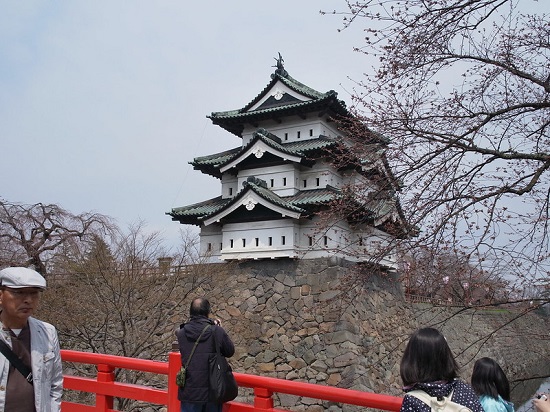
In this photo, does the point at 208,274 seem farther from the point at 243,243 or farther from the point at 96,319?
the point at 96,319

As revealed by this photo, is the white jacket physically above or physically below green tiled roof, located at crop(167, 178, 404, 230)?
below

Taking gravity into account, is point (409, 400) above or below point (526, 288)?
below

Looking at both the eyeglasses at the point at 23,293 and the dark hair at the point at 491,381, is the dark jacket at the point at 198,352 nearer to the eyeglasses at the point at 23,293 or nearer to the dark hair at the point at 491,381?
the eyeglasses at the point at 23,293

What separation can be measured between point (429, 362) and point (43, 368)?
1805mm

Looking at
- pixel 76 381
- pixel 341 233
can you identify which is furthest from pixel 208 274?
pixel 76 381

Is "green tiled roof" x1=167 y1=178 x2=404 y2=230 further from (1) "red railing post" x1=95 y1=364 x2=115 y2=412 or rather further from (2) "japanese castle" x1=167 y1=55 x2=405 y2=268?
(1) "red railing post" x1=95 y1=364 x2=115 y2=412

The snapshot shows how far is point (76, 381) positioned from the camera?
4.61 meters

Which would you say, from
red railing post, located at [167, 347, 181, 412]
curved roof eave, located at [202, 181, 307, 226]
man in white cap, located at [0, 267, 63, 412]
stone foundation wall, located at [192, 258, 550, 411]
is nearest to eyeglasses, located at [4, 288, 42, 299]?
man in white cap, located at [0, 267, 63, 412]

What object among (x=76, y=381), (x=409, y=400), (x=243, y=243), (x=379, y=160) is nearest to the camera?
(x=409, y=400)

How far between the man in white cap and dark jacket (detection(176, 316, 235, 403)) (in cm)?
126

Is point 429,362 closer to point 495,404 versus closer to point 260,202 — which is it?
point 495,404

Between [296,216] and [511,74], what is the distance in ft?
25.0

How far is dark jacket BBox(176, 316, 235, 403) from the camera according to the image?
11.6 ft

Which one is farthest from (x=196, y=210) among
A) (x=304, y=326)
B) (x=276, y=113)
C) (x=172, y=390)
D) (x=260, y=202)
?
(x=172, y=390)
